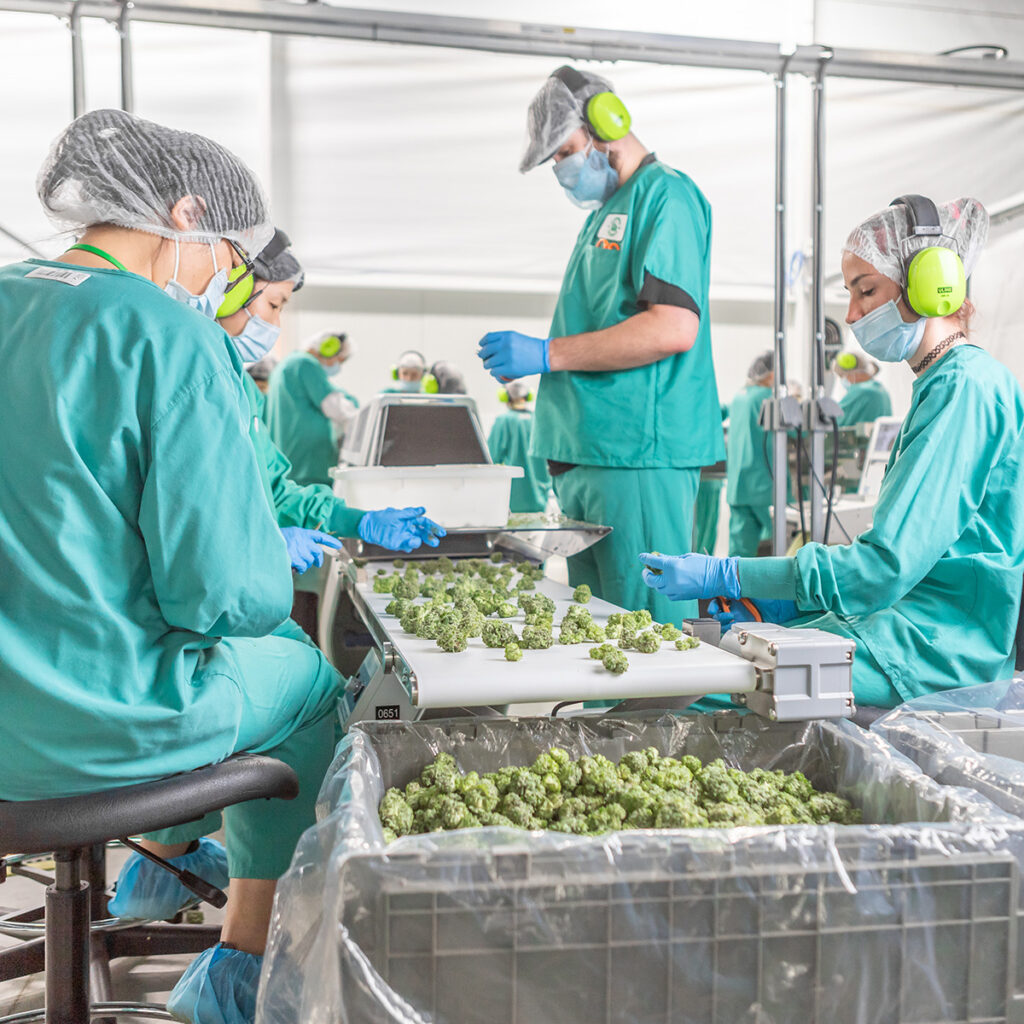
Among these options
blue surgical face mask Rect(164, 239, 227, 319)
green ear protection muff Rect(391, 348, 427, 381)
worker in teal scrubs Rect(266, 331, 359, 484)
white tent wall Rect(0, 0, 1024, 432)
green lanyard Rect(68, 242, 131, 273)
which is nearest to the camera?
green lanyard Rect(68, 242, 131, 273)

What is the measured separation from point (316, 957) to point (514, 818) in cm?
30

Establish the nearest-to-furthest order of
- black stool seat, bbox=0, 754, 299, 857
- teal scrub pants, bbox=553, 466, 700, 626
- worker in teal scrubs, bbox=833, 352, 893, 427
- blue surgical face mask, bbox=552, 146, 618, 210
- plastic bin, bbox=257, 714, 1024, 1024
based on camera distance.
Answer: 1. plastic bin, bbox=257, 714, 1024, 1024
2. black stool seat, bbox=0, 754, 299, 857
3. teal scrub pants, bbox=553, 466, 700, 626
4. blue surgical face mask, bbox=552, 146, 618, 210
5. worker in teal scrubs, bbox=833, 352, 893, 427

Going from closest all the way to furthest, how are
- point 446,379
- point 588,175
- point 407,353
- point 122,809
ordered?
point 122,809 < point 588,175 < point 446,379 < point 407,353

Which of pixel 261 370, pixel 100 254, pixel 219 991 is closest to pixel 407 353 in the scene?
pixel 261 370

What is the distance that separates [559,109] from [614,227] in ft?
1.03

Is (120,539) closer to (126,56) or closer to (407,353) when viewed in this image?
(126,56)

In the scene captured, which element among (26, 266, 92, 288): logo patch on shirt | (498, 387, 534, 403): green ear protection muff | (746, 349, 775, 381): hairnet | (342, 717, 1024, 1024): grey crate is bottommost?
(342, 717, 1024, 1024): grey crate

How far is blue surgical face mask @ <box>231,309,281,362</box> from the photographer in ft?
7.09

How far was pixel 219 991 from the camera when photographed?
4.24ft

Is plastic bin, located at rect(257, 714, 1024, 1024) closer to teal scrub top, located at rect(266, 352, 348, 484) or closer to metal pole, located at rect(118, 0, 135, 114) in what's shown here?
metal pole, located at rect(118, 0, 135, 114)

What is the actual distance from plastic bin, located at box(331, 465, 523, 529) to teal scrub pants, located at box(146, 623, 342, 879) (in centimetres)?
72

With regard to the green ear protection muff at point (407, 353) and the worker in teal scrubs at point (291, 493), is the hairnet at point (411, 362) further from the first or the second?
the worker in teal scrubs at point (291, 493)

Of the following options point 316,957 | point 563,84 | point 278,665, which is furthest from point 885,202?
point 316,957

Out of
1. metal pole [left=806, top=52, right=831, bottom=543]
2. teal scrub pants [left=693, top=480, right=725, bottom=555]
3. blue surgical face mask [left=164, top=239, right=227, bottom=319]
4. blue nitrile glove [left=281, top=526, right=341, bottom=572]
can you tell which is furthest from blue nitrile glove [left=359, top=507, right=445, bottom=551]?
teal scrub pants [left=693, top=480, right=725, bottom=555]
